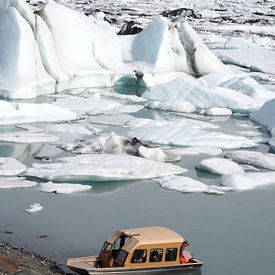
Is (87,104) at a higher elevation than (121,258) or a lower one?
lower

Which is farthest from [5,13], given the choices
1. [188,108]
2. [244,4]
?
[244,4]

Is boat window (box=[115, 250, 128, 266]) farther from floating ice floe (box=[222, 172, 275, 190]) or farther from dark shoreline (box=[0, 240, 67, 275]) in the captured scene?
floating ice floe (box=[222, 172, 275, 190])

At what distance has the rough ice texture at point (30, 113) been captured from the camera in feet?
47.2

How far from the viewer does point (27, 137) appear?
13156mm

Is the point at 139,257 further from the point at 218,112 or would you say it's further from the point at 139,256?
the point at 218,112

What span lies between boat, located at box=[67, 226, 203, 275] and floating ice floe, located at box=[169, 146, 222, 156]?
5.28 meters

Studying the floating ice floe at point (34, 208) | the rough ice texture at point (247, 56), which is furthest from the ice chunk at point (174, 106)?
the floating ice floe at point (34, 208)

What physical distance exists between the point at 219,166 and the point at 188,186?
1.23 metres

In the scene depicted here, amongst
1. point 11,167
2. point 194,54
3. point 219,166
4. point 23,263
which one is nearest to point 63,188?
point 11,167

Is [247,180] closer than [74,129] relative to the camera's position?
Yes

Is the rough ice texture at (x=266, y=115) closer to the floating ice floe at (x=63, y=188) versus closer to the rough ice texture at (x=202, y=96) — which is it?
the rough ice texture at (x=202, y=96)

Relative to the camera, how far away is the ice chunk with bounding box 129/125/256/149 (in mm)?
13258

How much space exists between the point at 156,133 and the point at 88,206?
15.4 feet

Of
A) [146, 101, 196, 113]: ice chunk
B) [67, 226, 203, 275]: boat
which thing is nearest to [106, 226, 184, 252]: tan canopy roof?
[67, 226, 203, 275]: boat
